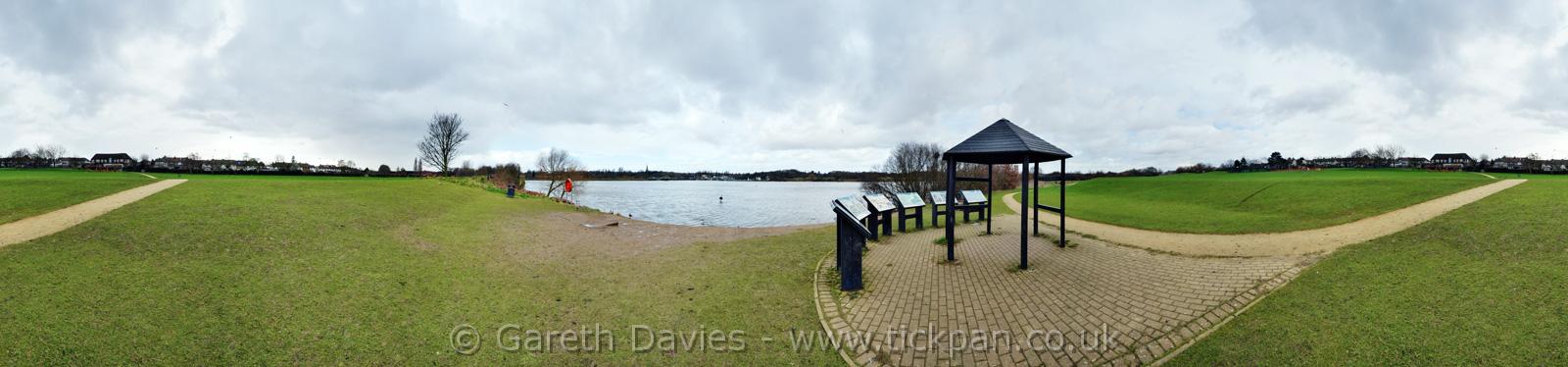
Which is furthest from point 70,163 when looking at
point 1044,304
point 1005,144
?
point 1044,304

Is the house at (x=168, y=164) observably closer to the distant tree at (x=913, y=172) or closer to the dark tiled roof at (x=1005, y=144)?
the dark tiled roof at (x=1005, y=144)

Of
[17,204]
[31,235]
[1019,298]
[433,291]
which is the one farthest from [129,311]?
[1019,298]

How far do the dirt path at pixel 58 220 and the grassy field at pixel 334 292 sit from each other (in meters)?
0.32

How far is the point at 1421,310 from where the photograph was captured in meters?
3.88

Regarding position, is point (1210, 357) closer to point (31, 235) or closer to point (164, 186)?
point (31, 235)

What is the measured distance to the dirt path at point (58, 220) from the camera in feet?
20.2

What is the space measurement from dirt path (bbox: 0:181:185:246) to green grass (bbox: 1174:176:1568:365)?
14.1 metres

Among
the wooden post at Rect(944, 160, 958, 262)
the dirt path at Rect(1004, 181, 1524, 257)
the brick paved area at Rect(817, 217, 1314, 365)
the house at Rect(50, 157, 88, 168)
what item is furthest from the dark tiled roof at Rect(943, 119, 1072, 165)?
the house at Rect(50, 157, 88, 168)

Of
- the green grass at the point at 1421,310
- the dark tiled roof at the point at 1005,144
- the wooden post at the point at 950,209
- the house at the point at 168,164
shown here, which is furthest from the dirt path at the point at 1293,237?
the house at the point at 168,164

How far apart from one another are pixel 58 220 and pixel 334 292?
673 centimetres

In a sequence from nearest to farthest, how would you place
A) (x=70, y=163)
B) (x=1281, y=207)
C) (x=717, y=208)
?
(x=1281, y=207) < (x=70, y=163) < (x=717, y=208)

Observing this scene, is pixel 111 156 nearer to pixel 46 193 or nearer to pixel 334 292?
pixel 46 193

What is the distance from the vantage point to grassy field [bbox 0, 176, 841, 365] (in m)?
3.83

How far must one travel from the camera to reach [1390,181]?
14250 mm
